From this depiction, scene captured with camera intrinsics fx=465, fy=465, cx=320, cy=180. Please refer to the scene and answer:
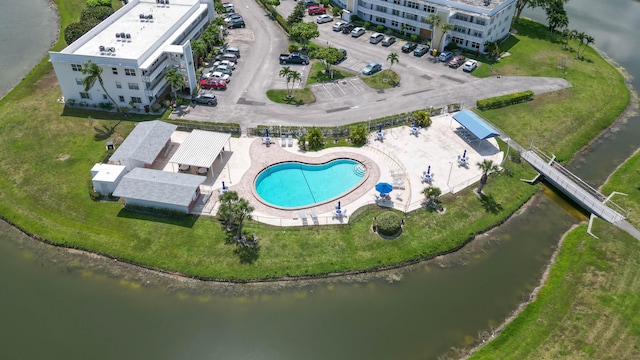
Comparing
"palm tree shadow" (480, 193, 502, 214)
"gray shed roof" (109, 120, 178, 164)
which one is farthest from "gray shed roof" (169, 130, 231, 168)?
"palm tree shadow" (480, 193, 502, 214)

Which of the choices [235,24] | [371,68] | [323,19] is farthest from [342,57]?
[235,24]

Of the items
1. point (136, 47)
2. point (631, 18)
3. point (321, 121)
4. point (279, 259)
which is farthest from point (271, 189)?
point (631, 18)

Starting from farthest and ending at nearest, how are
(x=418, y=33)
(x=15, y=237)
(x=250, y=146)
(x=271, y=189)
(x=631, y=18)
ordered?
(x=631, y=18)
(x=418, y=33)
(x=250, y=146)
(x=271, y=189)
(x=15, y=237)

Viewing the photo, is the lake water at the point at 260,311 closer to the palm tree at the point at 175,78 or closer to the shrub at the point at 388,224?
the shrub at the point at 388,224

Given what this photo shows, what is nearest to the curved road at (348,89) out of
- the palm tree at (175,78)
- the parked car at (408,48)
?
the parked car at (408,48)

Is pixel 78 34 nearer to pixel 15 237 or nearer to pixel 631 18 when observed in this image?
pixel 15 237

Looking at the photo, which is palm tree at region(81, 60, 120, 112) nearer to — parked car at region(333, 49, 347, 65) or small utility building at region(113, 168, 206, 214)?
small utility building at region(113, 168, 206, 214)
